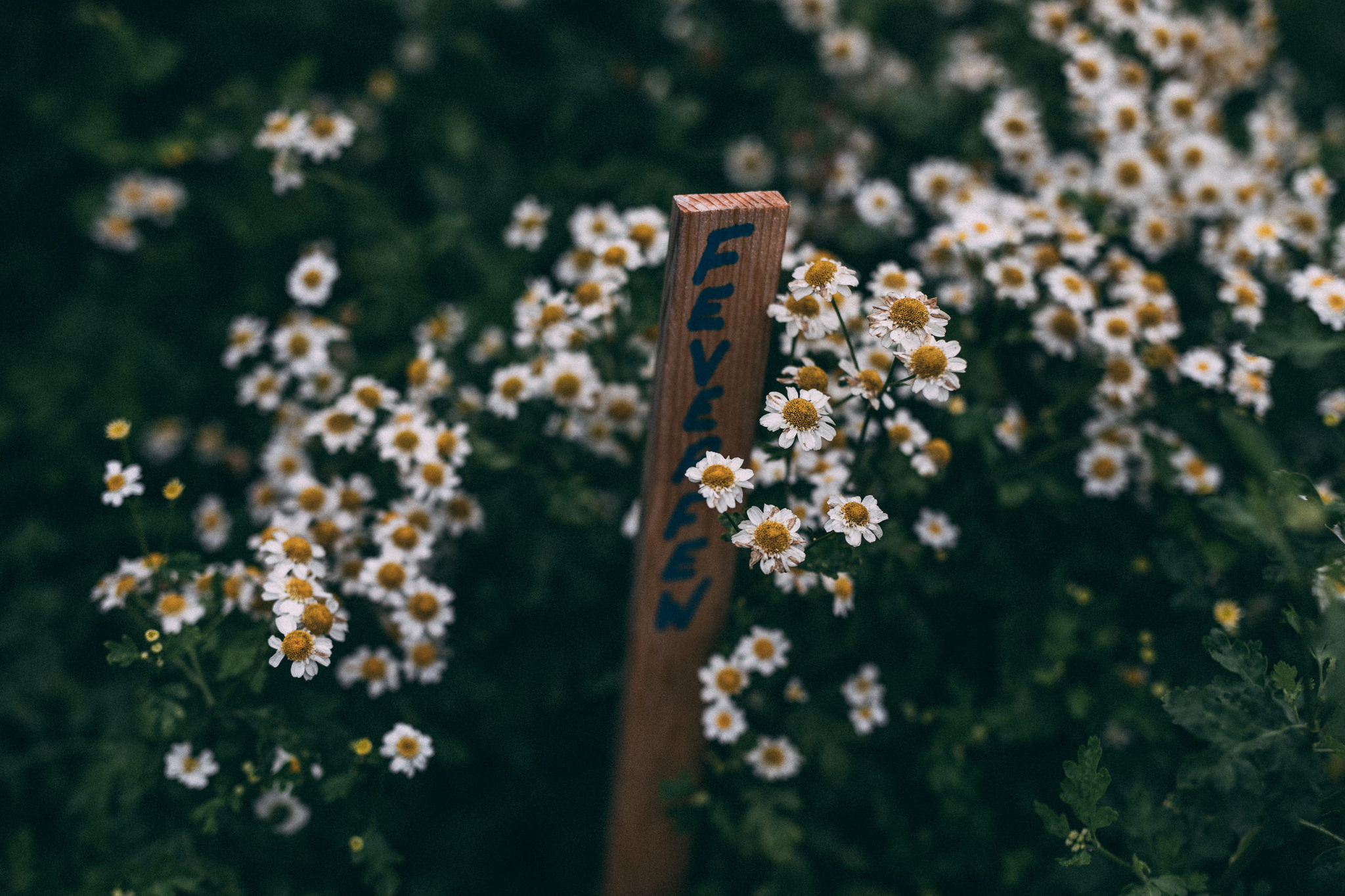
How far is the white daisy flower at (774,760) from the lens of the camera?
2123mm

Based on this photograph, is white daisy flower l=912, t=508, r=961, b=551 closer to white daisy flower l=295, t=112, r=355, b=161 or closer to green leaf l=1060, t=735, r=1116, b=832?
green leaf l=1060, t=735, r=1116, b=832

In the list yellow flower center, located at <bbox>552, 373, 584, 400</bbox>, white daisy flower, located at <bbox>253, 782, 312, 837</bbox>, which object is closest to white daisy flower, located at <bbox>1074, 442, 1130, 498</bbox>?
yellow flower center, located at <bbox>552, 373, 584, 400</bbox>

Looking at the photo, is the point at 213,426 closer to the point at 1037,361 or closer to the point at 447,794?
the point at 447,794

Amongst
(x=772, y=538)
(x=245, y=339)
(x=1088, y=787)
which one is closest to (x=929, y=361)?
(x=772, y=538)

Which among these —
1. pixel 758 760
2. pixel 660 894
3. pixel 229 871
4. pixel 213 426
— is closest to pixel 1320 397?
pixel 758 760

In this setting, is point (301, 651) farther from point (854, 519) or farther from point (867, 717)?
point (867, 717)

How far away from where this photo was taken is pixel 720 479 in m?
1.61

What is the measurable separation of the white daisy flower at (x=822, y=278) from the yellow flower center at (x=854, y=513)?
1.28 feet

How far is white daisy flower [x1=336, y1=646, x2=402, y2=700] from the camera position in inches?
80.6

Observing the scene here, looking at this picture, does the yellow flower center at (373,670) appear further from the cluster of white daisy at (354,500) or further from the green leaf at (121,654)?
the green leaf at (121,654)

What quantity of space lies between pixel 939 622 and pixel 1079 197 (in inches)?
48.8

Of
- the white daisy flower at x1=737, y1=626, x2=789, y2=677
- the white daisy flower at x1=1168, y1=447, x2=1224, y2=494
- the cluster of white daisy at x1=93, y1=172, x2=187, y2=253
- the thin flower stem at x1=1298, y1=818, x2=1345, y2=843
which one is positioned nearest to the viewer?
the thin flower stem at x1=1298, y1=818, x2=1345, y2=843

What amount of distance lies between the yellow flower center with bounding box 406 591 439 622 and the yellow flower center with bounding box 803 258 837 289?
1.13 m

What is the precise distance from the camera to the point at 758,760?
2137 millimetres
